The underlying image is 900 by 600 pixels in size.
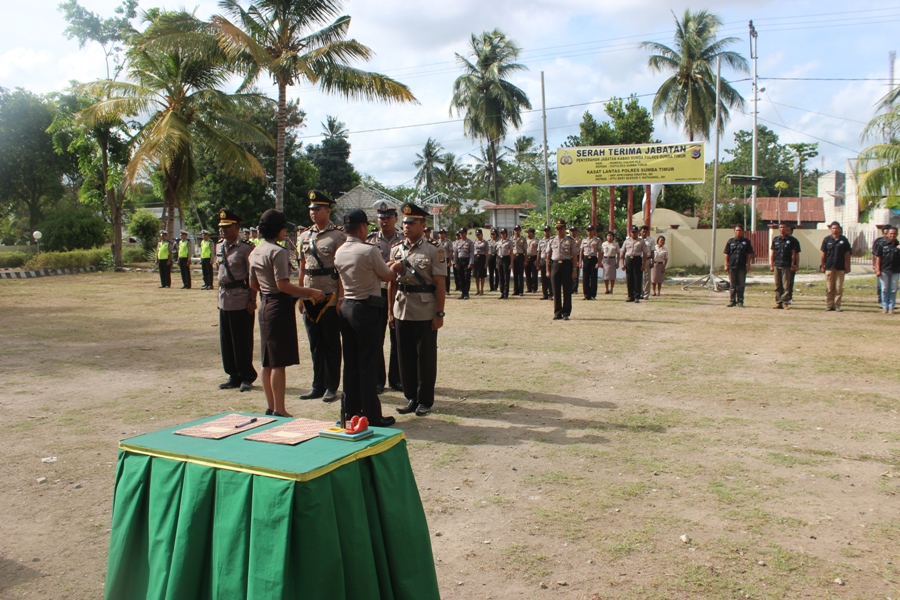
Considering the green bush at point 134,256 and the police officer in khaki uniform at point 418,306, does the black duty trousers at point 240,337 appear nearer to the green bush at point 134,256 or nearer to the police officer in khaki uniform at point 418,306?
the police officer in khaki uniform at point 418,306

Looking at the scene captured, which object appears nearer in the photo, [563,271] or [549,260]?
[563,271]

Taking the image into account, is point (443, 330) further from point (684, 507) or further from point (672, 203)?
point (672, 203)

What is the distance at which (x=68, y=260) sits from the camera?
3039cm

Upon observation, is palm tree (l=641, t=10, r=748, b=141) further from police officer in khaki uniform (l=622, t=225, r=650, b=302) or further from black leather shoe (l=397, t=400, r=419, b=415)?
black leather shoe (l=397, t=400, r=419, b=415)

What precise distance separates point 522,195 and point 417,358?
6697 centimetres

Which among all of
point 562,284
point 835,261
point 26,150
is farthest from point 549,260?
point 26,150

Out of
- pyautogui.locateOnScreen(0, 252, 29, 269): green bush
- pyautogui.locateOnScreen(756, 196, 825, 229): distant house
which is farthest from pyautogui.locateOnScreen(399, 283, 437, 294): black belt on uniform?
pyautogui.locateOnScreen(756, 196, 825, 229): distant house

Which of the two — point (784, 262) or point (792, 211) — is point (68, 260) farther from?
point (792, 211)

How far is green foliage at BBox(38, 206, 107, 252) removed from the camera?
114 ft

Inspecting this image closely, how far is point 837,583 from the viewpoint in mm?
3426

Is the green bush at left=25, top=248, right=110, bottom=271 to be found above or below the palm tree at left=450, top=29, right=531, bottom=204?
below

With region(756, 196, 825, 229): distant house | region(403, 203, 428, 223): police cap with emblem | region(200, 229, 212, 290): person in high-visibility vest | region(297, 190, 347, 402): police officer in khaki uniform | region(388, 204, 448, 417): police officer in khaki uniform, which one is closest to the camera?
region(403, 203, 428, 223): police cap with emblem

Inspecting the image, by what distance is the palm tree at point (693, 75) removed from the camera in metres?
36.3

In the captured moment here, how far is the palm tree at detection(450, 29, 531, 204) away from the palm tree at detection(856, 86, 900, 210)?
68.3 ft
